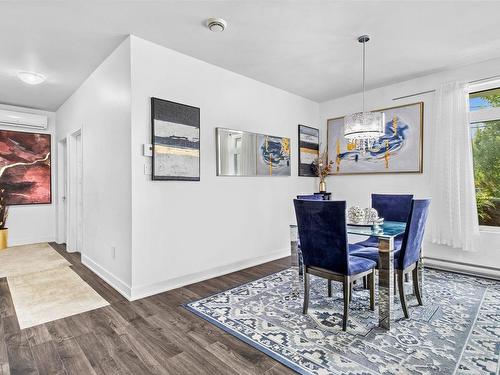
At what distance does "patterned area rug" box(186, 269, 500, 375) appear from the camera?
5.79 feet

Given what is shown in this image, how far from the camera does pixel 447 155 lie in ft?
11.9

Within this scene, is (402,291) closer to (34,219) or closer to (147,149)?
→ (147,149)

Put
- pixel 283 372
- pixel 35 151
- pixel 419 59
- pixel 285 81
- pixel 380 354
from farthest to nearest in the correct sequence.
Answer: pixel 35 151, pixel 285 81, pixel 419 59, pixel 380 354, pixel 283 372

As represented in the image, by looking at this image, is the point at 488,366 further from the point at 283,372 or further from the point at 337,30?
the point at 337,30

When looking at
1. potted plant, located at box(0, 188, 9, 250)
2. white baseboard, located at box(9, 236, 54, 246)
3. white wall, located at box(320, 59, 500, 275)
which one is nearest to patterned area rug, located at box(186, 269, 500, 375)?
white wall, located at box(320, 59, 500, 275)

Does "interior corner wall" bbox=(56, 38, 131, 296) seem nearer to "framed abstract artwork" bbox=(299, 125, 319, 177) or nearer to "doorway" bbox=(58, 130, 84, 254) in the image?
"doorway" bbox=(58, 130, 84, 254)

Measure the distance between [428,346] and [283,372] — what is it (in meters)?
1.05

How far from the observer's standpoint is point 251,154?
12.9 ft

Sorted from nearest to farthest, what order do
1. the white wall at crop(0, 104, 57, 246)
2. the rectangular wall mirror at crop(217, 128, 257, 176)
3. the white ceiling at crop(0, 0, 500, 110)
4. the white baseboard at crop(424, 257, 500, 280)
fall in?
the white ceiling at crop(0, 0, 500, 110) < the white baseboard at crop(424, 257, 500, 280) < the rectangular wall mirror at crop(217, 128, 257, 176) < the white wall at crop(0, 104, 57, 246)

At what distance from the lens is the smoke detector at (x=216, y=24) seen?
2509 millimetres

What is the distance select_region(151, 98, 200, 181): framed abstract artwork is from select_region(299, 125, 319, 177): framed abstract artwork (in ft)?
6.89

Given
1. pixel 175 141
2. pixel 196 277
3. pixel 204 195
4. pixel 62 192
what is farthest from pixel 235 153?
pixel 62 192

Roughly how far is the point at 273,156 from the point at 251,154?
1.58 feet

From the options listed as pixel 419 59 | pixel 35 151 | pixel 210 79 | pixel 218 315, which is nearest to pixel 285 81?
pixel 210 79
